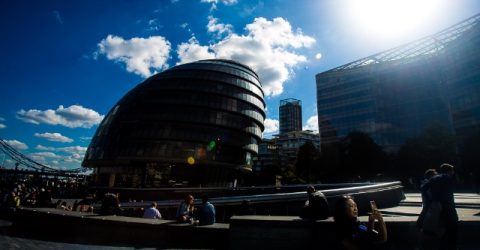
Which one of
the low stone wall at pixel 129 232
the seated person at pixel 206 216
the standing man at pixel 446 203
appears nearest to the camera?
the standing man at pixel 446 203

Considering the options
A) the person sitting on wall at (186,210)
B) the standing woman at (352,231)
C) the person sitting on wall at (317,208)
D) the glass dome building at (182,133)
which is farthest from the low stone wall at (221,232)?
the glass dome building at (182,133)

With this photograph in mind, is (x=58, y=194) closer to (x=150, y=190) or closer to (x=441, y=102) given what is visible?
(x=150, y=190)

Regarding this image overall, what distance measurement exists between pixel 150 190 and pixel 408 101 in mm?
60291

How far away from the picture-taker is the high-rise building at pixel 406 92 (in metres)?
51.1

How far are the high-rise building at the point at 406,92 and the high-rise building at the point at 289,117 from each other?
3648 inches

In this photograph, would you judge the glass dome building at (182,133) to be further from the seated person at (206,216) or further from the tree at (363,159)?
the seated person at (206,216)

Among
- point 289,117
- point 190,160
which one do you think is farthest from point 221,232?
point 289,117

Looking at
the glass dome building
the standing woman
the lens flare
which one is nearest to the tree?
the glass dome building

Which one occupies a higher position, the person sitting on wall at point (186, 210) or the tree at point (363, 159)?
the tree at point (363, 159)

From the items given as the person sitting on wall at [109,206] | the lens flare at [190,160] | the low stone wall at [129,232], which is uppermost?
the lens flare at [190,160]

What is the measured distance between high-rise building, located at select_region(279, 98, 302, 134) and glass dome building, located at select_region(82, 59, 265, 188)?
120 meters

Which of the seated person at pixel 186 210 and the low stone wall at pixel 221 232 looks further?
the seated person at pixel 186 210

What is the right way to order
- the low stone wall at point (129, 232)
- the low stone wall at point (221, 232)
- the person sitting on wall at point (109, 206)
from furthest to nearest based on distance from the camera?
the person sitting on wall at point (109, 206) → the low stone wall at point (129, 232) → the low stone wall at point (221, 232)

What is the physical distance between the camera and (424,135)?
42.6 m
